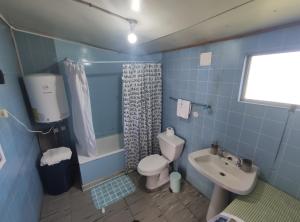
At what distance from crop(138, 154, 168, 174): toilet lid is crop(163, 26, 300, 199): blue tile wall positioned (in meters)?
0.40

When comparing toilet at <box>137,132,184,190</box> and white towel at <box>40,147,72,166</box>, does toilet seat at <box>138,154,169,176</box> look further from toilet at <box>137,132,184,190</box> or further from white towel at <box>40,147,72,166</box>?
white towel at <box>40,147,72,166</box>

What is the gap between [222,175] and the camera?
1520mm

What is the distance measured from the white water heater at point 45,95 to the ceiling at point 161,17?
0.64 meters

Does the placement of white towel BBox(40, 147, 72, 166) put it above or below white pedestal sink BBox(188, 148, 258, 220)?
below

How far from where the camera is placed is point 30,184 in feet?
5.45

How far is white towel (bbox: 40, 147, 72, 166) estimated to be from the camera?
196cm

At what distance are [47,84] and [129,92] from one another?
108 centimetres

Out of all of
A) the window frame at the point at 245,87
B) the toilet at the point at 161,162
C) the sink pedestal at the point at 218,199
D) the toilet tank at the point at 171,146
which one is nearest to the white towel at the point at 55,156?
the toilet at the point at 161,162

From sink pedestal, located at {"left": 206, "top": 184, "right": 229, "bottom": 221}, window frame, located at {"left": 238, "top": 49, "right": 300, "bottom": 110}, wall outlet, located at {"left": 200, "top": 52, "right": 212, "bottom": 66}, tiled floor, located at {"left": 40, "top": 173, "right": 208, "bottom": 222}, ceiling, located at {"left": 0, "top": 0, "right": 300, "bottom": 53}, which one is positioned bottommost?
tiled floor, located at {"left": 40, "top": 173, "right": 208, "bottom": 222}

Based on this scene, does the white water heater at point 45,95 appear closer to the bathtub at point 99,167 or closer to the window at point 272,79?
the bathtub at point 99,167

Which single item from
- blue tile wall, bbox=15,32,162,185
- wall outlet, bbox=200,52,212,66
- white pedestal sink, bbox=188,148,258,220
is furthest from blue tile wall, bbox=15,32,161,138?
white pedestal sink, bbox=188,148,258,220

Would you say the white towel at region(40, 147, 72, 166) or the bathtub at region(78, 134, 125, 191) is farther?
the bathtub at region(78, 134, 125, 191)

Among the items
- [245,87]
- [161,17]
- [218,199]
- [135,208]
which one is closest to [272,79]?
[245,87]

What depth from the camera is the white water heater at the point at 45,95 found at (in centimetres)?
183
